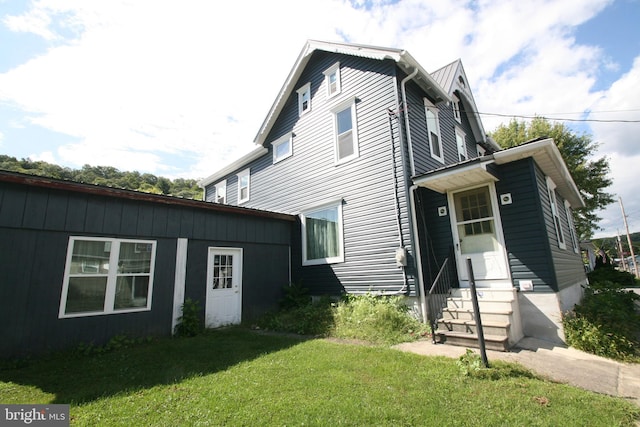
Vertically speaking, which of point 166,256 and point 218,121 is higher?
point 218,121

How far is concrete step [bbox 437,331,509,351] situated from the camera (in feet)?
16.5

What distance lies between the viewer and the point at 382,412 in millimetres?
2877

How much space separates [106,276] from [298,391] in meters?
5.14

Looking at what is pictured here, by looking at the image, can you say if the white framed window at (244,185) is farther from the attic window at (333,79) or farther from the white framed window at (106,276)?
the white framed window at (106,276)

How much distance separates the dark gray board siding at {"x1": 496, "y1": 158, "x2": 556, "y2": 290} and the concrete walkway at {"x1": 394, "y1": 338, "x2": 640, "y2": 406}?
140cm

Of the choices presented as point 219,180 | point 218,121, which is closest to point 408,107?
point 218,121

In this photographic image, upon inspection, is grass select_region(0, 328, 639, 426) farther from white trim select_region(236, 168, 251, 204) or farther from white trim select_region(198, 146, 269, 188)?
white trim select_region(198, 146, 269, 188)

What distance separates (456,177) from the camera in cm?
694

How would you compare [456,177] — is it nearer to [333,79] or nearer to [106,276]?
[333,79]

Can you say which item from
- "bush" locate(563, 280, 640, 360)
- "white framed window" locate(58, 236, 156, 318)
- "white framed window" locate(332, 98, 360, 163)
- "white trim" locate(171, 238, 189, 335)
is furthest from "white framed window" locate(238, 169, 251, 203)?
"bush" locate(563, 280, 640, 360)

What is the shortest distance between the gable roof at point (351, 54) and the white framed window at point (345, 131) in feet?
4.97

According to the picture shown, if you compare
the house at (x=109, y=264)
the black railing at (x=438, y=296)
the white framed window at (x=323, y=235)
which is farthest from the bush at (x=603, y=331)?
the house at (x=109, y=264)

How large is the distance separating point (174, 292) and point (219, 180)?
381 inches

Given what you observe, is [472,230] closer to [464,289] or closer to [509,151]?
[464,289]
